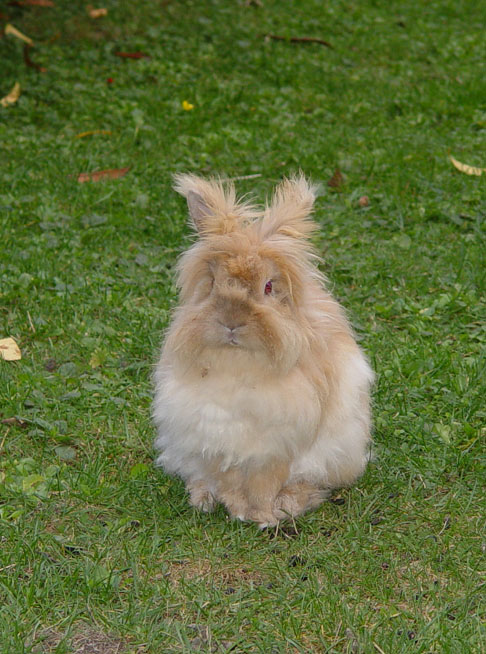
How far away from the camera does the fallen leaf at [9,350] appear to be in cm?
473

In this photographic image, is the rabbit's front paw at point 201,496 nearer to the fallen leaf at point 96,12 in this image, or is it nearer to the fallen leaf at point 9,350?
the fallen leaf at point 9,350

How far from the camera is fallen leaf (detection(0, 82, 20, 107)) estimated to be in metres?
7.50

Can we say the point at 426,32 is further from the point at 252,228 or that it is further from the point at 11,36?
the point at 252,228

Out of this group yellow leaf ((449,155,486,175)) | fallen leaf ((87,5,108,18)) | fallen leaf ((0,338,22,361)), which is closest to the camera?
fallen leaf ((0,338,22,361))

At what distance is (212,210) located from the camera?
3363 mm

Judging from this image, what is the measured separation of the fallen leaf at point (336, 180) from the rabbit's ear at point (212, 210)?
3.14m

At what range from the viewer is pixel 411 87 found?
8062 mm

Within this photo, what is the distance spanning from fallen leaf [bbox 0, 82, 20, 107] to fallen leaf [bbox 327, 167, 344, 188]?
2.78m

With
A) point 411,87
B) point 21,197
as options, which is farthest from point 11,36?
point 411,87

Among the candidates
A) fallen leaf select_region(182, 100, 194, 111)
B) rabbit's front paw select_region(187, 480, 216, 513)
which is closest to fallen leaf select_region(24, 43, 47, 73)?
fallen leaf select_region(182, 100, 194, 111)

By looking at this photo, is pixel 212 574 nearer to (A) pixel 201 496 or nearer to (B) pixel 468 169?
(A) pixel 201 496

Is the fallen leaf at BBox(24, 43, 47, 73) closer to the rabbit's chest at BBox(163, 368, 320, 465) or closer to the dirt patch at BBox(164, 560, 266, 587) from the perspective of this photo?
the rabbit's chest at BBox(163, 368, 320, 465)

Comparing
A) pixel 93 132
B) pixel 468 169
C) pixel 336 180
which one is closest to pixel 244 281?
pixel 336 180

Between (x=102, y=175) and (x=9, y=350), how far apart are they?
6.94 feet
